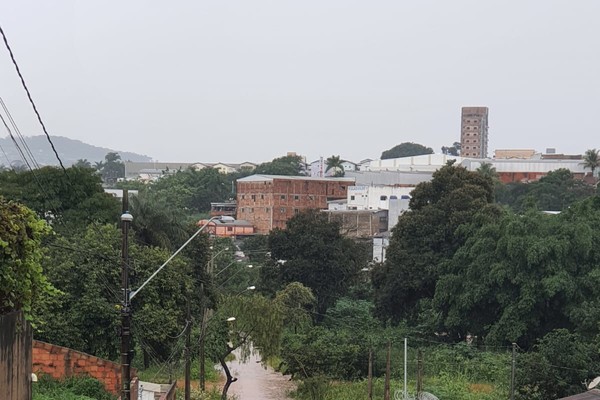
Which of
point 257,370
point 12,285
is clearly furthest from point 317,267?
point 12,285

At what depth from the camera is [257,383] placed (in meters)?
37.2

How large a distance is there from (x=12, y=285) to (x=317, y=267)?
41648mm

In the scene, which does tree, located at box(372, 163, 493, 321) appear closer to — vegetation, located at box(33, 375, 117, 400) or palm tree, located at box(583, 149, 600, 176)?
vegetation, located at box(33, 375, 117, 400)

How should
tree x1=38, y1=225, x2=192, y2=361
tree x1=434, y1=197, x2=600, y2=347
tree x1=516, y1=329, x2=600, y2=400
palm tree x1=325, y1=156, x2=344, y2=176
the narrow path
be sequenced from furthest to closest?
palm tree x1=325, y1=156, x2=344, y2=176 → tree x1=434, y1=197, x2=600, y2=347 → the narrow path → tree x1=516, y1=329, x2=600, y2=400 → tree x1=38, y1=225, x2=192, y2=361

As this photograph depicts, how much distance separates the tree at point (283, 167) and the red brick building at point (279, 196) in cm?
2462

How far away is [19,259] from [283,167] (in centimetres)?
11610

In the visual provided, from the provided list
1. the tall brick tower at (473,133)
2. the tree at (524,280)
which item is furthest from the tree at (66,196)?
the tall brick tower at (473,133)

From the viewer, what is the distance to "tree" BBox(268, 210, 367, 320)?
2010 inches

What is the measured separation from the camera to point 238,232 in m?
95.9

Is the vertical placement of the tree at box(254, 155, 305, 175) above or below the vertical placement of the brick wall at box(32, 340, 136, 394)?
above

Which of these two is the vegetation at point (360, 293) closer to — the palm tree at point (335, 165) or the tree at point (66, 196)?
the tree at point (66, 196)

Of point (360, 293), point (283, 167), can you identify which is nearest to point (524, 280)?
point (360, 293)

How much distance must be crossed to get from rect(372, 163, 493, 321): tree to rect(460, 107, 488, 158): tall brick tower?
142m

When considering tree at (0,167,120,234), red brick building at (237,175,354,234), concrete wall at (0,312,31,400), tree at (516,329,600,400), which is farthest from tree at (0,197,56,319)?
red brick building at (237,175,354,234)
